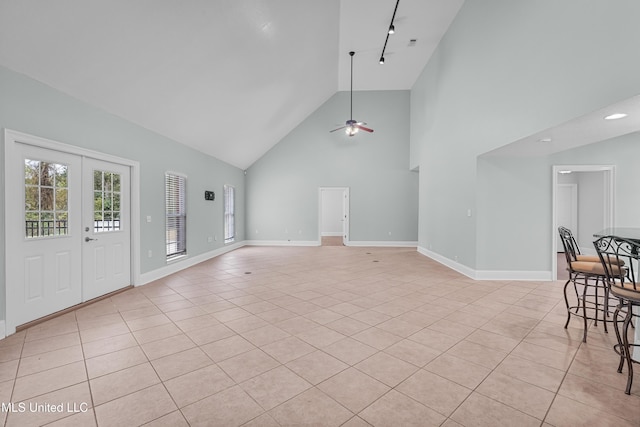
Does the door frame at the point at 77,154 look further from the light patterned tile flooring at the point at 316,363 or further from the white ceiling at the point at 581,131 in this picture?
the white ceiling at the point at 581,131

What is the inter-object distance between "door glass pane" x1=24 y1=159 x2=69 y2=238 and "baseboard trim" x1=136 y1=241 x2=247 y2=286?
163cm

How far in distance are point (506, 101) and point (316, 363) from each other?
14.3 ft

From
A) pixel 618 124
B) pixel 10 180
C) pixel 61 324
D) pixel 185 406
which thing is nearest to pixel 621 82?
pixel 618 124

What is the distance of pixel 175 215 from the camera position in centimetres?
568

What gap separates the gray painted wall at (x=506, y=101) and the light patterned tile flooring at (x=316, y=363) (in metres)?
1.30

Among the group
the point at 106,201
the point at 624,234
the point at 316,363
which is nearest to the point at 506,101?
the point at 624,234

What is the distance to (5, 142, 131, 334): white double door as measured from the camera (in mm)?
2854

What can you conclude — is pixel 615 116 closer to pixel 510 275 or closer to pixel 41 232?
pixel 510 275

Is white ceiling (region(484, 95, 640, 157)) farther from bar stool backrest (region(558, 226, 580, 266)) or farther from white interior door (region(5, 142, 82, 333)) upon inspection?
white interior door (region(5, 142, 82, 333))

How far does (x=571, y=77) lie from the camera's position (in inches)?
115

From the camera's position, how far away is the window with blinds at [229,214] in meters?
8.24

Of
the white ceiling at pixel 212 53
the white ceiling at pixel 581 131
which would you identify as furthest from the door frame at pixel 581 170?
the white ceiling at pixel 212 53

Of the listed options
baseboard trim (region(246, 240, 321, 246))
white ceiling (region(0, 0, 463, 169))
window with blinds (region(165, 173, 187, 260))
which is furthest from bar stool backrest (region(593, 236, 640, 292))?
baseboard trim (region(246, 240, 321, 246))

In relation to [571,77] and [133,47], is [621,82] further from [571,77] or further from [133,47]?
[133,47]
